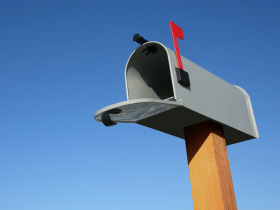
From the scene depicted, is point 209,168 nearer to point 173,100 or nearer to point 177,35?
point 173,100

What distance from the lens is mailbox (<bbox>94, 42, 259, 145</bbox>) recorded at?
1.76 metres

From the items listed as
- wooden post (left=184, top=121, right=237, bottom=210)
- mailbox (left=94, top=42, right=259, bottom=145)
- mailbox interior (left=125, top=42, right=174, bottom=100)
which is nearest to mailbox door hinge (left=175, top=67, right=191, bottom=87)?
mailbox (left=94, top=42, right=259, bottom=145)

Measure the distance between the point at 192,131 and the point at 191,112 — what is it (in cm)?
24

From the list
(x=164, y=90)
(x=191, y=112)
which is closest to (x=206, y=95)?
(x=191, y=112)

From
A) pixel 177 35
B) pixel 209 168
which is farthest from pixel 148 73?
pixel 209 168

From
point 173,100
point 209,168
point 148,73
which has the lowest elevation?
point 209,168

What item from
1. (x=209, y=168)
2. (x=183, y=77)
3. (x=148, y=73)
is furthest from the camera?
(x=148, y=73)

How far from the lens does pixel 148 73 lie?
6.99 feet

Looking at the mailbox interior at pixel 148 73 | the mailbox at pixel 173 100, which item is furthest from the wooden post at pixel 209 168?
the mailbox interior at pixel 148 73

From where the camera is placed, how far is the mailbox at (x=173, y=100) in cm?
176

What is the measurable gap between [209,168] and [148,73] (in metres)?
0.60

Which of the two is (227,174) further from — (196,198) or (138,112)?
(138,112)

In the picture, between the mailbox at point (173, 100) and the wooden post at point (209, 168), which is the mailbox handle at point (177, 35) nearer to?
the mailbox at point (173, 100)

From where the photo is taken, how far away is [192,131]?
2062mm
